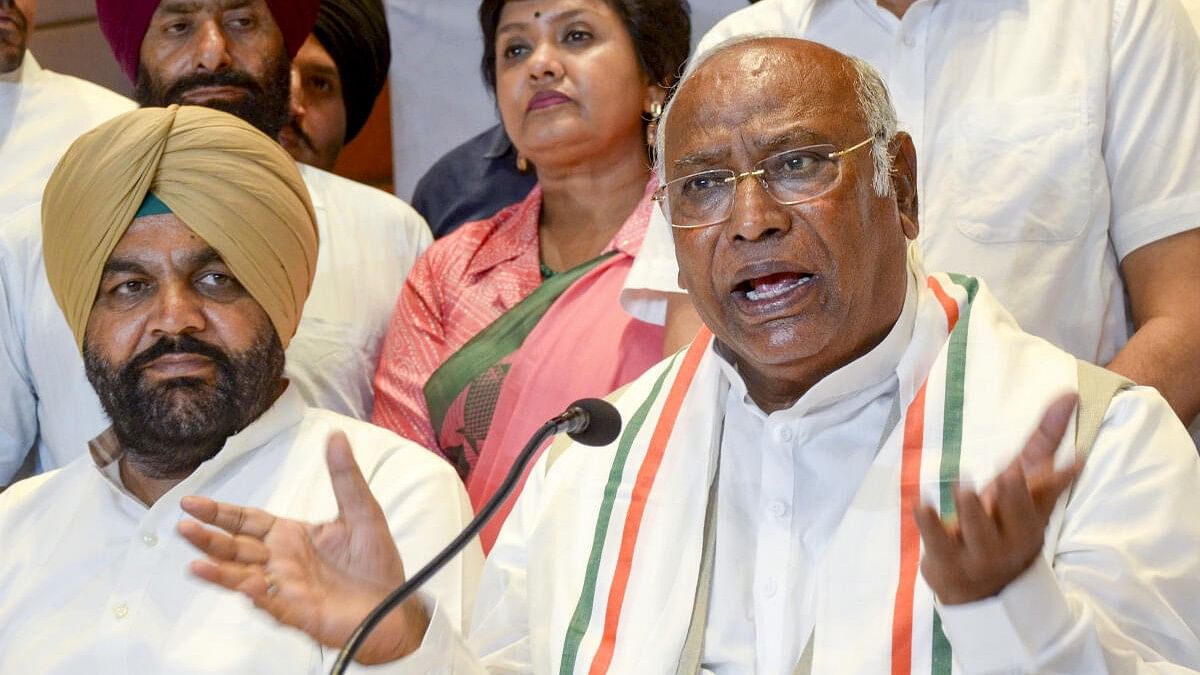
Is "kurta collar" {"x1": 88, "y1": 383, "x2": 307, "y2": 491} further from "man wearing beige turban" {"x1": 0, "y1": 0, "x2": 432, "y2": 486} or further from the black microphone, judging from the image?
the black microphone

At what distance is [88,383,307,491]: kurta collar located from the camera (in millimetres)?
3213

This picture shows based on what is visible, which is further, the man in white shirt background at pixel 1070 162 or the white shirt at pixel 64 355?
the white shirt at pixel 64 355

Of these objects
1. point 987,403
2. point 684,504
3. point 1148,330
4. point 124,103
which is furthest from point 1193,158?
point 124,103

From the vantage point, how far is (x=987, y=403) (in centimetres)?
260

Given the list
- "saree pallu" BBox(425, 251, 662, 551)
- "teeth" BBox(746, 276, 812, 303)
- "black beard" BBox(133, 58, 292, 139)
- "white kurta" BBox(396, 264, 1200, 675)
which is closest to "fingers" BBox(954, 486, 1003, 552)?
"white kurta" BBox(396, 264, 1200, 675)

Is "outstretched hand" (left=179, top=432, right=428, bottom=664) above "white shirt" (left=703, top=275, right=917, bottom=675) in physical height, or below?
above

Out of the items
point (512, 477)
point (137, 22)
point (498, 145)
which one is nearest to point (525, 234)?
point (498, 145)

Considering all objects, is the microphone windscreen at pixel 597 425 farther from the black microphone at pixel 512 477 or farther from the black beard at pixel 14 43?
the black beard at pixel 14 43

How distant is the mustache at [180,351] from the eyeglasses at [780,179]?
3.24 ft

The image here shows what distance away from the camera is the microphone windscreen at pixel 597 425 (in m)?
2.25

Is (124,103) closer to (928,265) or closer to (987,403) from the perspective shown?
(928,265)

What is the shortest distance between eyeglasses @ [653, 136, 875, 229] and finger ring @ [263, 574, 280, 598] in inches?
33.9

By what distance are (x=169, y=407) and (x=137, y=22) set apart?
1301mm

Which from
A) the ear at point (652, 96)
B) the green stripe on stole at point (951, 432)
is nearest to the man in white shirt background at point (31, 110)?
the ear at point (652, 96)
